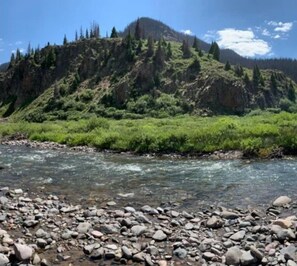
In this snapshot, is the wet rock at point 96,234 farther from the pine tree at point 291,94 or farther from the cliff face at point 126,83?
the pine tree at point 291,94

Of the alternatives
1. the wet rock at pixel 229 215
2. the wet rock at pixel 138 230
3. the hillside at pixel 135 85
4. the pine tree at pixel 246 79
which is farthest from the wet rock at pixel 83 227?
the pine tree at pixel 246 79

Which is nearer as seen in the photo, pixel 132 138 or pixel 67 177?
pixel 67 177

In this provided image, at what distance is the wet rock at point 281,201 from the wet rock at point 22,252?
9.70m

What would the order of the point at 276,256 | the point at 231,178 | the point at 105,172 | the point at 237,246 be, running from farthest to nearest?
1. the point at 105,172
2. the point at 231,178
3. the point at 237,246
4. the point at 276,256

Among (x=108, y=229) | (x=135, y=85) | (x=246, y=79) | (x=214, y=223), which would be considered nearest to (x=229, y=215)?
(x=214, y=223)

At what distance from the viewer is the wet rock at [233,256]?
1008cm

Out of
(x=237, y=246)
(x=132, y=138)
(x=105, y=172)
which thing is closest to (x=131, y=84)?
(x=132, y=138)

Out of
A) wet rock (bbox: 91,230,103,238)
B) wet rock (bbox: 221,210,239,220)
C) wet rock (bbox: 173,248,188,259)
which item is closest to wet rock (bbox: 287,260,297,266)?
wet rock (bbox: 173,248,188,259)

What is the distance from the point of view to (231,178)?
71.5ft

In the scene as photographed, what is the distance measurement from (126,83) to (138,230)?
8700cm

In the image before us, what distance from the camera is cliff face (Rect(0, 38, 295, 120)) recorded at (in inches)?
3645

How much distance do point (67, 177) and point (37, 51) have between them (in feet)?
449

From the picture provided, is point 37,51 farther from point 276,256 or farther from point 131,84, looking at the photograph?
point 276,256

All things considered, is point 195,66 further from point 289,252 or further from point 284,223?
point 289,252
